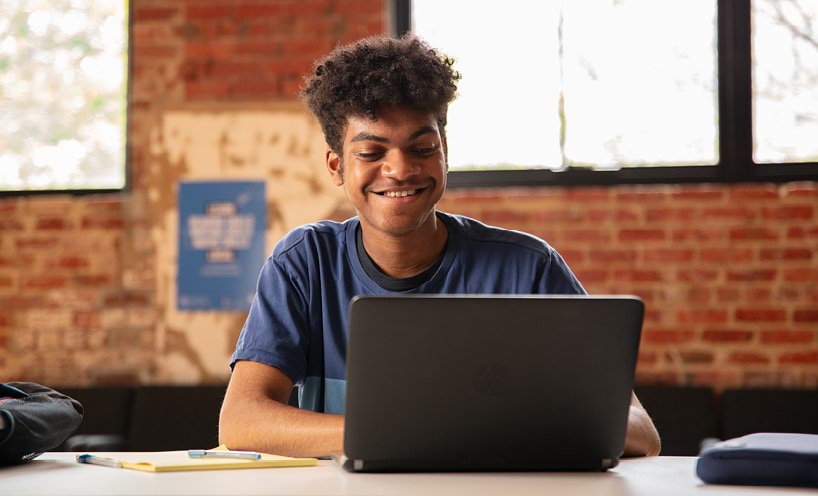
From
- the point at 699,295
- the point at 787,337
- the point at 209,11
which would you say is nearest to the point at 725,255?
the point at 699,295

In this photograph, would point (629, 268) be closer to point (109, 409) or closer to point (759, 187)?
point (759, 187)

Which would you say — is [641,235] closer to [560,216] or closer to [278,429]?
[560,216]

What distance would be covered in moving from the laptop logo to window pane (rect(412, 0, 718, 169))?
2.77 metres

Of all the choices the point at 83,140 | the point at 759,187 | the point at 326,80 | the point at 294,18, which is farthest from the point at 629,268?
the point at 83,140

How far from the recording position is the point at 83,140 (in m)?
4.32

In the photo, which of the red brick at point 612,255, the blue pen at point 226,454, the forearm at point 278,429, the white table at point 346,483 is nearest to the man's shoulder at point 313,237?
the forearm at point 278,429

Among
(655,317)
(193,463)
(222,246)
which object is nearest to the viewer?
(193,463)

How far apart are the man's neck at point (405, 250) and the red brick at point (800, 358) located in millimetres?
2185

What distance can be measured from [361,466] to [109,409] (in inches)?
113

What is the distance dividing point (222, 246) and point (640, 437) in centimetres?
277

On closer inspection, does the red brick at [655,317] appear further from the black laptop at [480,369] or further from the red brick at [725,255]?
the black laptop at [480,369]

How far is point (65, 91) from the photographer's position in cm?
432

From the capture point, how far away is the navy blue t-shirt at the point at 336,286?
2.06m

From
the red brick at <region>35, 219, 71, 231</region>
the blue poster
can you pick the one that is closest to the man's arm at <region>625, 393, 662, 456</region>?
the blue poster
